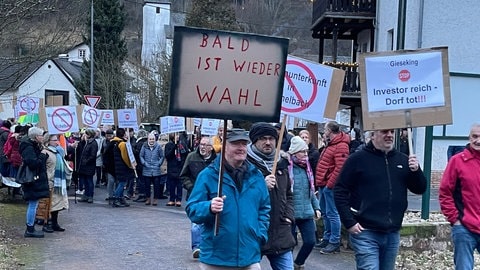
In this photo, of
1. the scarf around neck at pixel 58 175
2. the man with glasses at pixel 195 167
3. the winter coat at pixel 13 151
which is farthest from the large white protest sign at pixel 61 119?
the man with glasses at pixel 195 167

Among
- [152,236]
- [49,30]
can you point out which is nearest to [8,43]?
[49,30]

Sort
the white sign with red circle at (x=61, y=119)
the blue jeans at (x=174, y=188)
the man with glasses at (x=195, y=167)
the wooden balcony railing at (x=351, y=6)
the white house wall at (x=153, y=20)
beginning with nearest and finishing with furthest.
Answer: the man with glasses at (x=195, y=167)
the white sign with red circle at (x=61, y=119)
the blue jeans at (x=174, y=188)
the wooden balcony railing at (x=351, y=6)
the white house wall at (x=153, y=20)

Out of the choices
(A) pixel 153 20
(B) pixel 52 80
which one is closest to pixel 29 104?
(B) pixel 52 80

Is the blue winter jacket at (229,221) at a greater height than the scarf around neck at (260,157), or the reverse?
the scarf around neck at (260,157)

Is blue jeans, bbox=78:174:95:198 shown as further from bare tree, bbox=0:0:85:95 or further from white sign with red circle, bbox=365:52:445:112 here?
white sign with red circle, bbox=365:52:445:112

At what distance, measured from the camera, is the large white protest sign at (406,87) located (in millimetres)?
6980

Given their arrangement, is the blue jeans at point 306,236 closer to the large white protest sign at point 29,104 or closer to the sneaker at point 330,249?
the sneaker at point 330,249

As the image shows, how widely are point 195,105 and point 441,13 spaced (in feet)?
55.5

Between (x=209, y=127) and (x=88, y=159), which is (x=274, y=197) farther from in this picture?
(x=88, y=159)

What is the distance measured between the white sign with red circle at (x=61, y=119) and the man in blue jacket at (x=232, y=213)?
861cm

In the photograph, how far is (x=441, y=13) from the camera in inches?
820

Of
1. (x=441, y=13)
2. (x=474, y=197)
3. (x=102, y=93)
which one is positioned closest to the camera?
(x=474, y=197)

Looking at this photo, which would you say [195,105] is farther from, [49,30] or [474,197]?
[49,30]

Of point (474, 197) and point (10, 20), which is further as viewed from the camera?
point (10, 20)
